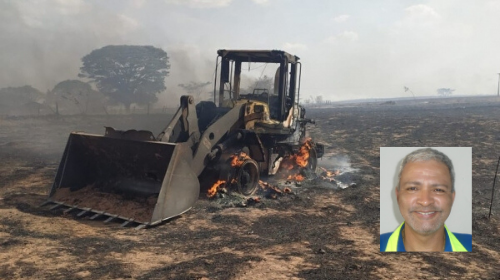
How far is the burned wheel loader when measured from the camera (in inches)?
285

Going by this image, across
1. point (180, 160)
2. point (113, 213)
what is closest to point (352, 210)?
point (180, 160)

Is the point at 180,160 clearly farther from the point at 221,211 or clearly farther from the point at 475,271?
the point at 475,271

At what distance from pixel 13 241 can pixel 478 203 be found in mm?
9880

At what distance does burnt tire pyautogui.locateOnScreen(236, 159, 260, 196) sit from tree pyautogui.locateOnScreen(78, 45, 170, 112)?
40649 millimetres

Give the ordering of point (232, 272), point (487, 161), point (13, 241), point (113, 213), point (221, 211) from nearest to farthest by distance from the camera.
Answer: point (232, 272), point (13, 241), point (113, 213), point (221, 211), point (487, 161)

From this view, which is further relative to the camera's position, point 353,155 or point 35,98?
point 35,98

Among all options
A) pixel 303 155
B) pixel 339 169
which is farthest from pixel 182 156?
pixel 339 169

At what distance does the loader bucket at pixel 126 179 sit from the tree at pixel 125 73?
4043 cm

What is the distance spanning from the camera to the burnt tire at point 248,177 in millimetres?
8972

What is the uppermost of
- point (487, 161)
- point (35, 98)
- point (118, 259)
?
point (35, 98)

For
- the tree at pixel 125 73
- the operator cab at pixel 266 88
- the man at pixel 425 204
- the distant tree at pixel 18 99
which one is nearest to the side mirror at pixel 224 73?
the operator cab at pixel 266 88

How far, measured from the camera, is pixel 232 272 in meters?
5.00

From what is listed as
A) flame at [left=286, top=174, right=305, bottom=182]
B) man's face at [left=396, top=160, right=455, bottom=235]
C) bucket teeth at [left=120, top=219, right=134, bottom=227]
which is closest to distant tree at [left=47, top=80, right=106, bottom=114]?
flame at [left=286, top=174, right=305, bottom=182]

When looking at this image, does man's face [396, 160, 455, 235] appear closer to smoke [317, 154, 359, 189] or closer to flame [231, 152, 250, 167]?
flame [231, 152, 250, 167]
